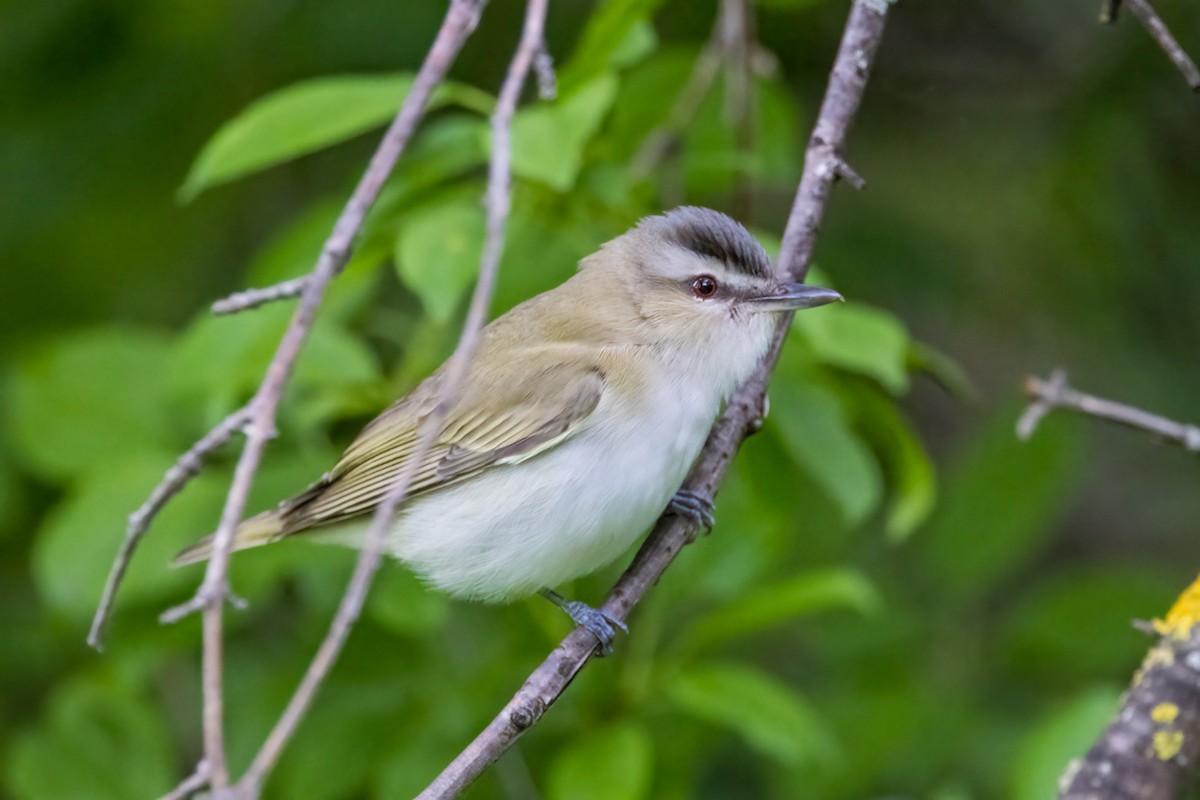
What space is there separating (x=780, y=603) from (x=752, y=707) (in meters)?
0.28

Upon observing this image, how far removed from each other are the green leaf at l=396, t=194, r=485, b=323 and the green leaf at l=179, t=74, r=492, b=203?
10.8 inches

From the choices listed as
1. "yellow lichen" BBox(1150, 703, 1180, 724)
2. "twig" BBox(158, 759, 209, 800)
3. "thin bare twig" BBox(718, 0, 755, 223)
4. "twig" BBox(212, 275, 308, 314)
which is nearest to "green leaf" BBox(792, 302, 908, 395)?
"thin bare twig" BBox(718, 0, 755, 223)

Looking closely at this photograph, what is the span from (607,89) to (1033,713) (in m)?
2.81

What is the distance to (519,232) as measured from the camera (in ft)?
11.4

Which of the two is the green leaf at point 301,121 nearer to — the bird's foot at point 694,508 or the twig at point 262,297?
the bird's foot at point 694,508

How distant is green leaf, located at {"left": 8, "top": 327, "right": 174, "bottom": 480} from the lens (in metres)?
3.91

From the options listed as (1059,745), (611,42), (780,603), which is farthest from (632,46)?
(1059,745)

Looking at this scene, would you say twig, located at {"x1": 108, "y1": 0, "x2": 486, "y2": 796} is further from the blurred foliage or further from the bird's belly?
the bird's belly

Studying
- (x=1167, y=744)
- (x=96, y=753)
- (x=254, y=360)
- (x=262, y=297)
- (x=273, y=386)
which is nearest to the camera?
(x=273, y=386)

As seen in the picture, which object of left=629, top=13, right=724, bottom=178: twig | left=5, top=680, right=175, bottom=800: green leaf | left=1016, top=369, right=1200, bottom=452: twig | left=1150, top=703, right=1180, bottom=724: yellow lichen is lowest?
left=1150, top=703, right=1180, bottom=724: yellow lichen

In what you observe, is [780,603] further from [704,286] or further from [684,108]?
[684,108]

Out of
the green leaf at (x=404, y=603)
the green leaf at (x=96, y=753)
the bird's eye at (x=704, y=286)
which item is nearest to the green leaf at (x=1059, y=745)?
the bird's eye at (x=704, y=286)

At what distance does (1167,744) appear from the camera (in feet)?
7.39

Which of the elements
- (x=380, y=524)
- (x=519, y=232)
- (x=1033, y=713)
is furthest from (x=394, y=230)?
(x=1033, y=713)
